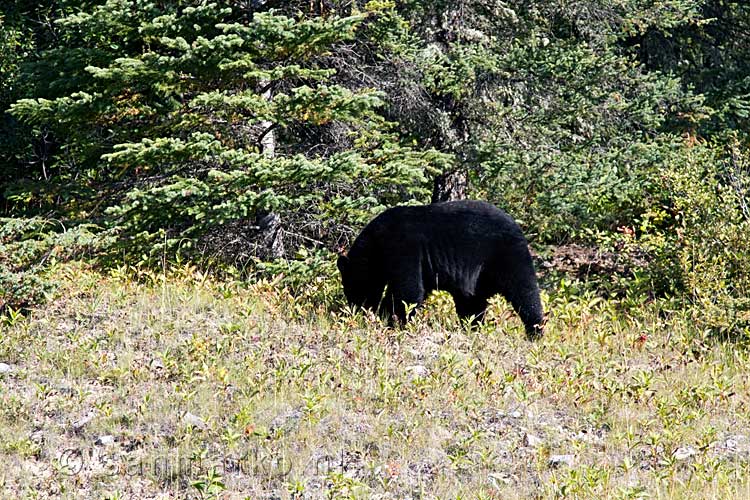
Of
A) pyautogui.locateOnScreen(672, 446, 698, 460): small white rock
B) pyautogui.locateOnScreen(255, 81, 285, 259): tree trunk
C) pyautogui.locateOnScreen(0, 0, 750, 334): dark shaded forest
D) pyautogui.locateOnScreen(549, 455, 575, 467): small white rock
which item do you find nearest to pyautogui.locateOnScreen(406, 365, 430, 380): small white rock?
pyautogui.locateOnScreen(549, 455, 575, 467): small white rock

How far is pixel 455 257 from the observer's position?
9.03 m

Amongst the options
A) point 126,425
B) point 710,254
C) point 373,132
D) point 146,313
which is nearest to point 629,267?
point 710,254

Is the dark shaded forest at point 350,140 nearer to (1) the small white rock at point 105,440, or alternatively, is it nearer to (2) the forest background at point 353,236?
(2) the forest background at point 353,236

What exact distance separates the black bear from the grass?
311 millimetres

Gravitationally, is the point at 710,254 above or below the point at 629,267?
above

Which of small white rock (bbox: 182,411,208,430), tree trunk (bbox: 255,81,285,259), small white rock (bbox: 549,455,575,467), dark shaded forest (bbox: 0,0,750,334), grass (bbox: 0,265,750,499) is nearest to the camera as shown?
grass (bbox: 0,265,750,499)

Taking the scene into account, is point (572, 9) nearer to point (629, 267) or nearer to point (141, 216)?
point (629, 267)

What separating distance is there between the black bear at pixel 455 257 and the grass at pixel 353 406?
0.31 m

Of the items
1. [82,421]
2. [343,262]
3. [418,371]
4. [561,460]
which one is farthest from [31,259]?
[561,460]

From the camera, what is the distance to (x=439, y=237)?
9023 millimetres

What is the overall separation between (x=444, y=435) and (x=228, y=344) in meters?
2.37

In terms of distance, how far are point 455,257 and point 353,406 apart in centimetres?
260

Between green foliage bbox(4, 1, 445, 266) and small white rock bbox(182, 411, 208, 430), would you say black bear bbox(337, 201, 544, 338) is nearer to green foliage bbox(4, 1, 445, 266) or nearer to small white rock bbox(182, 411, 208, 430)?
green foliage bbox(4, 1, 445, 266)

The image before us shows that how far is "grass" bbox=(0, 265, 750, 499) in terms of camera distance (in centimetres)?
575
